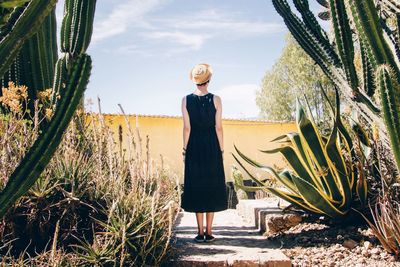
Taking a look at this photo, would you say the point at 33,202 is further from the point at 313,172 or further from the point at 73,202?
the point at 313,172

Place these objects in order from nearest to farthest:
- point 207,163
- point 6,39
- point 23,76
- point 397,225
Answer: point 6,39, point 397,225, point 207,163, point 23,76

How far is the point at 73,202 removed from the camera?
348 centimetres

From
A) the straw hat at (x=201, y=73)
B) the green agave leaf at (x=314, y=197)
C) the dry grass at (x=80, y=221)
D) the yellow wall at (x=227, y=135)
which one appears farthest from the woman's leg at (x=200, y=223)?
the yellow wall at (x=227, y=135)

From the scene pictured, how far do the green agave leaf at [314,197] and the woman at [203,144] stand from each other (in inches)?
33.7

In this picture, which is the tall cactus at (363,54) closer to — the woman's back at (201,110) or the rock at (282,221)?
the woman's back at (201,110)

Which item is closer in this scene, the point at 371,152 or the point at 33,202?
the point at 33,202

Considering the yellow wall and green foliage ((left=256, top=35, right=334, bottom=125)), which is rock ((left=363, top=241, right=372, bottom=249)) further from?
green foliage ((left=256, top=35, right=334, bottom=125))

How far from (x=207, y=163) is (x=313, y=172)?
1071mm

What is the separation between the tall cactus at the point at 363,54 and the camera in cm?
282

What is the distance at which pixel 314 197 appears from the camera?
13.0 ft

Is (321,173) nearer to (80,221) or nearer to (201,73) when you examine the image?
(201,73)

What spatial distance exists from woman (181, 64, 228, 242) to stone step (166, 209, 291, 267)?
396mm

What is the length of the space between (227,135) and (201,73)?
1088 cm

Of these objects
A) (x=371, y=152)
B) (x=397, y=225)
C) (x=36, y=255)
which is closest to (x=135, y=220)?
(x=36, y=255)
